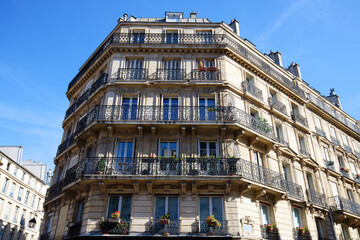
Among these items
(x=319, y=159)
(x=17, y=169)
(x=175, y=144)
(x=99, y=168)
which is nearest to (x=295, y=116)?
(x=319, y=159)

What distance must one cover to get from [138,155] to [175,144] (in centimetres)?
171

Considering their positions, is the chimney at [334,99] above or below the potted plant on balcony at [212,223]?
above

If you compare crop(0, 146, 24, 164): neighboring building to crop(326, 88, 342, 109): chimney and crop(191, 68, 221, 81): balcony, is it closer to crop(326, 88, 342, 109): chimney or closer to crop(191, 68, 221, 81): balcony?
crop(191, 68, 221, 81): balcony

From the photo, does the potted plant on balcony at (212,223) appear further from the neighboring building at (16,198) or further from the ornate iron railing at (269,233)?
the neighboring building at (16,198)

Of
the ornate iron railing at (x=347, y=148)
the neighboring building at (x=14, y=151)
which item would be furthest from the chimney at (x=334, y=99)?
the neighboring building at (x=14, y=151)

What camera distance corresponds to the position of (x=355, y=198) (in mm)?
19906

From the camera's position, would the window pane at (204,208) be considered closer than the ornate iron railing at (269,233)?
Yes

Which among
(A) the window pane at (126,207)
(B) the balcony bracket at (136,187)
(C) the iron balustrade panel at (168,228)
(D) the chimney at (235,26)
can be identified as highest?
(D) the chimney at (235,26)

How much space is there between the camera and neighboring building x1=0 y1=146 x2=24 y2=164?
1368 inches

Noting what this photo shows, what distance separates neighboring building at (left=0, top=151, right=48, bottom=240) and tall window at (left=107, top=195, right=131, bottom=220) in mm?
20775

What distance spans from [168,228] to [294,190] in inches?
289

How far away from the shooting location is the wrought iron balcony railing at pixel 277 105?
1662 centimetres

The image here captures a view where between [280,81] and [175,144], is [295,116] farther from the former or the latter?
[175,144]

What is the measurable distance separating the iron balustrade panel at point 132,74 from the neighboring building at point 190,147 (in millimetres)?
55
